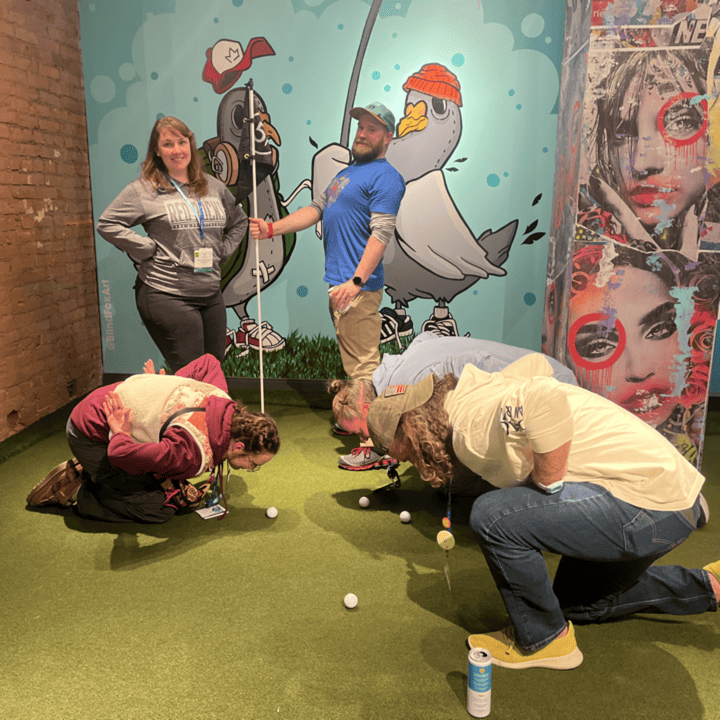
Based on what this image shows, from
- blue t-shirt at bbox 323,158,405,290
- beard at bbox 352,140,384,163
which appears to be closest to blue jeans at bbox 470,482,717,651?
blue t-shirt at bbox 323,158,405,290

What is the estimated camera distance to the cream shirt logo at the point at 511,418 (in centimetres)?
182

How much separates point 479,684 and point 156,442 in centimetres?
144

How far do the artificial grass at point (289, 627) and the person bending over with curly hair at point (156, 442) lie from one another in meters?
0.11

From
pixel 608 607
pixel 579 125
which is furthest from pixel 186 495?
pixel 579 125

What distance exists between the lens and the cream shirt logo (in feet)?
5.96

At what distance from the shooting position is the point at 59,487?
3.05 metres

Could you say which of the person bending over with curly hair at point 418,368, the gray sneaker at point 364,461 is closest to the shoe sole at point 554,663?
the person bending over with curly hair at point 418,368

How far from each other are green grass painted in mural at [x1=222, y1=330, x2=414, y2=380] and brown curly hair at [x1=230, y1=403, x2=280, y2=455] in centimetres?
244

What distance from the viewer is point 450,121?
454 cm

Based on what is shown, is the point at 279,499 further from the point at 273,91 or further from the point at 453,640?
the point at 273,91

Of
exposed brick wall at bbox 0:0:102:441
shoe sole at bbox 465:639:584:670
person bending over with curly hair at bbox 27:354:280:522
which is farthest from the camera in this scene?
exposed brick wall at bbox 0:0:102:441

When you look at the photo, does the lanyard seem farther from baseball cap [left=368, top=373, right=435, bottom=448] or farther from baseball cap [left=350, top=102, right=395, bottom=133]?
baseball cap [left=368, top=373, right=435, bottom=448]

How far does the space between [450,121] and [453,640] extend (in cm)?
352

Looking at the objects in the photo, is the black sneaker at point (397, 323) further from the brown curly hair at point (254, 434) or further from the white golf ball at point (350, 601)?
the white golf ball at point (350, 601)
